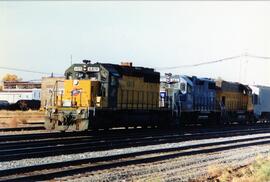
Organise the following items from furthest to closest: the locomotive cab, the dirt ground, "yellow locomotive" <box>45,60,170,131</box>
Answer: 1. the dirt ground
2. "yellow locomotive" <box>45,60,170,131</box>
3. the locomotive cab

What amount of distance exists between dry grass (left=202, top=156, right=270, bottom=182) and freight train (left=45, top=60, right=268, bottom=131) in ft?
29.3

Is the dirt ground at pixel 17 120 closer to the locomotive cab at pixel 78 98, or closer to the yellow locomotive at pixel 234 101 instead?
the locomotive cab at pixel 78 98

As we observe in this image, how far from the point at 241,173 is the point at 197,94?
1898cm

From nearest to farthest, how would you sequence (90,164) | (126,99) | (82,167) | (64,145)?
1. (82,167)
2. (90,164)
3. (64,145)
4. (126,99)

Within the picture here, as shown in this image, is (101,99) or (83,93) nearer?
(83,93)

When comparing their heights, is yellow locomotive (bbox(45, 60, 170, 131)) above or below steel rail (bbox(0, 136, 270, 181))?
above

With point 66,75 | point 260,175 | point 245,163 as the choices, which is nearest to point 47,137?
point 66,75

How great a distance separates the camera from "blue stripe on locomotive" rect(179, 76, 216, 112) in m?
29.5

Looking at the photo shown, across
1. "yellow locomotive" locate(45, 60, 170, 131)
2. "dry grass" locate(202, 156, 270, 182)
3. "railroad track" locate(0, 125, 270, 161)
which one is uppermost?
"yellow locomotive" locate(45, 60, 170, 131)

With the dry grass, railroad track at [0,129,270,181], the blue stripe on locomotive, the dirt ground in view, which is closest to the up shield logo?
railroad track at [0,129,270,181]

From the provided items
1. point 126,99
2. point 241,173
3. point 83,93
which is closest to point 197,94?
point 126,99

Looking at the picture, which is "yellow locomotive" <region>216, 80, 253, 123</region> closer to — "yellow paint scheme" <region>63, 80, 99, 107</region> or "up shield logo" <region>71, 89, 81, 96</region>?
"yellow paint scheme" <region>63, 80, 99, 107</region>

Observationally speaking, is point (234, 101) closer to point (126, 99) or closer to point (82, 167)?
point (126, 99)

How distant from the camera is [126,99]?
23.4m
